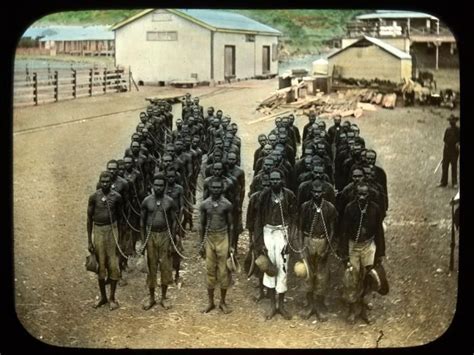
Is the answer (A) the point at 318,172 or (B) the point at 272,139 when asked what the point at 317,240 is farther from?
(B) the point at 272,139

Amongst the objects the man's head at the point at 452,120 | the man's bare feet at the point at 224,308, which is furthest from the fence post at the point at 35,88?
the man's head at the point at 452,120

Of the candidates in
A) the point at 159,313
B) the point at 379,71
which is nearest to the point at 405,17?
the point at 379,71

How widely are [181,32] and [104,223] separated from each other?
96cm

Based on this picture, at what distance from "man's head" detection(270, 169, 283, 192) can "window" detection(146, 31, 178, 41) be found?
0.79m

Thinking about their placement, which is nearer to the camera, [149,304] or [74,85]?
[149,304]

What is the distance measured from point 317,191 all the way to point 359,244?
313 millimetres

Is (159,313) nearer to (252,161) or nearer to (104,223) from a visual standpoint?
(104,223)

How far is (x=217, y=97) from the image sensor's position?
3107 mm

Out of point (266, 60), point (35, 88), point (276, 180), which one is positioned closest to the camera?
point (276, 180)

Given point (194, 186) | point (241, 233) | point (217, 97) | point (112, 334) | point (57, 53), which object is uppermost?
point (57, 53)

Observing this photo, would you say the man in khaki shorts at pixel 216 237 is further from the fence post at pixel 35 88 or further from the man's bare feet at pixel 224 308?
the fence post at pixel 35 88

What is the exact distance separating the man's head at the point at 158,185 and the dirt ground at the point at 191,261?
0.76 feet

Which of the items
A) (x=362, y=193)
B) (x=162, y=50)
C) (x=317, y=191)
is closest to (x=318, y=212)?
(x=317, y=191)

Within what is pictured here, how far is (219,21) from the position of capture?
3012mm
